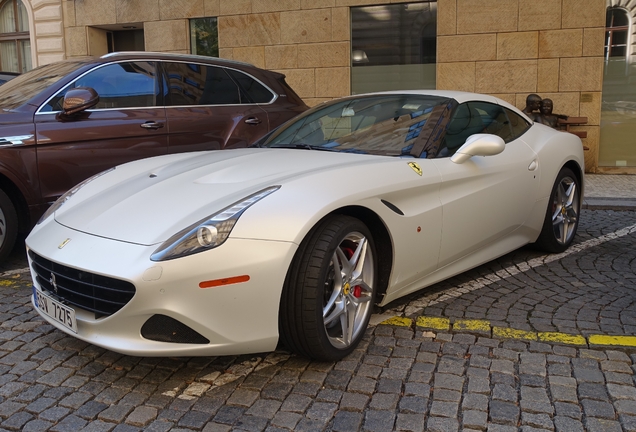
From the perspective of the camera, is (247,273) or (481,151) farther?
(481,151)

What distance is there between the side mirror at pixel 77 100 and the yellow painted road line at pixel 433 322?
3064 mm

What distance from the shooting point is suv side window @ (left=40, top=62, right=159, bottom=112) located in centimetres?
532

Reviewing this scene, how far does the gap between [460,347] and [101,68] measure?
3860 mm

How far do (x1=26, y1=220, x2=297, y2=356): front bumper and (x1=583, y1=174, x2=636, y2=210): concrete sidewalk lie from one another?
228 inches

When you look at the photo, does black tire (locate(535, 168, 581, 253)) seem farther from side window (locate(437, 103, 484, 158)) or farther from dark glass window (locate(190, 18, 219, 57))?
dark glass window (locate(190, 18, 219, 57))

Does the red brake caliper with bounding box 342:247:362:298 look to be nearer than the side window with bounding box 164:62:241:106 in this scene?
Yes

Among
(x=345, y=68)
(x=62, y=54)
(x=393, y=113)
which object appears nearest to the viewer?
(x=393, y=113)

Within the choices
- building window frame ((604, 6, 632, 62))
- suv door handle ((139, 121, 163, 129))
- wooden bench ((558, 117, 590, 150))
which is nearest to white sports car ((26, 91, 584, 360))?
suv door handle ((139, 121, 163, 129))

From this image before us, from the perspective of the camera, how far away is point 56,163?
4879 millimetres

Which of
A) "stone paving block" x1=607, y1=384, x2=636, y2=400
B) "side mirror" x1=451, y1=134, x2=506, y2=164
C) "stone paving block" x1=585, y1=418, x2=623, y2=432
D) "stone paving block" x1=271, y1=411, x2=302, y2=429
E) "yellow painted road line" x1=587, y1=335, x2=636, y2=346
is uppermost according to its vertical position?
"side mirror" x1=451, y1=134, x2=506, y2=164

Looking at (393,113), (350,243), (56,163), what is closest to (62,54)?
(56,163)

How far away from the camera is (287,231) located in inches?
109

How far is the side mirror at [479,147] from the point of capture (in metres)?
3.80

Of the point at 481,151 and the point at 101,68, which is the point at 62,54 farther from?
the point at 481,151
